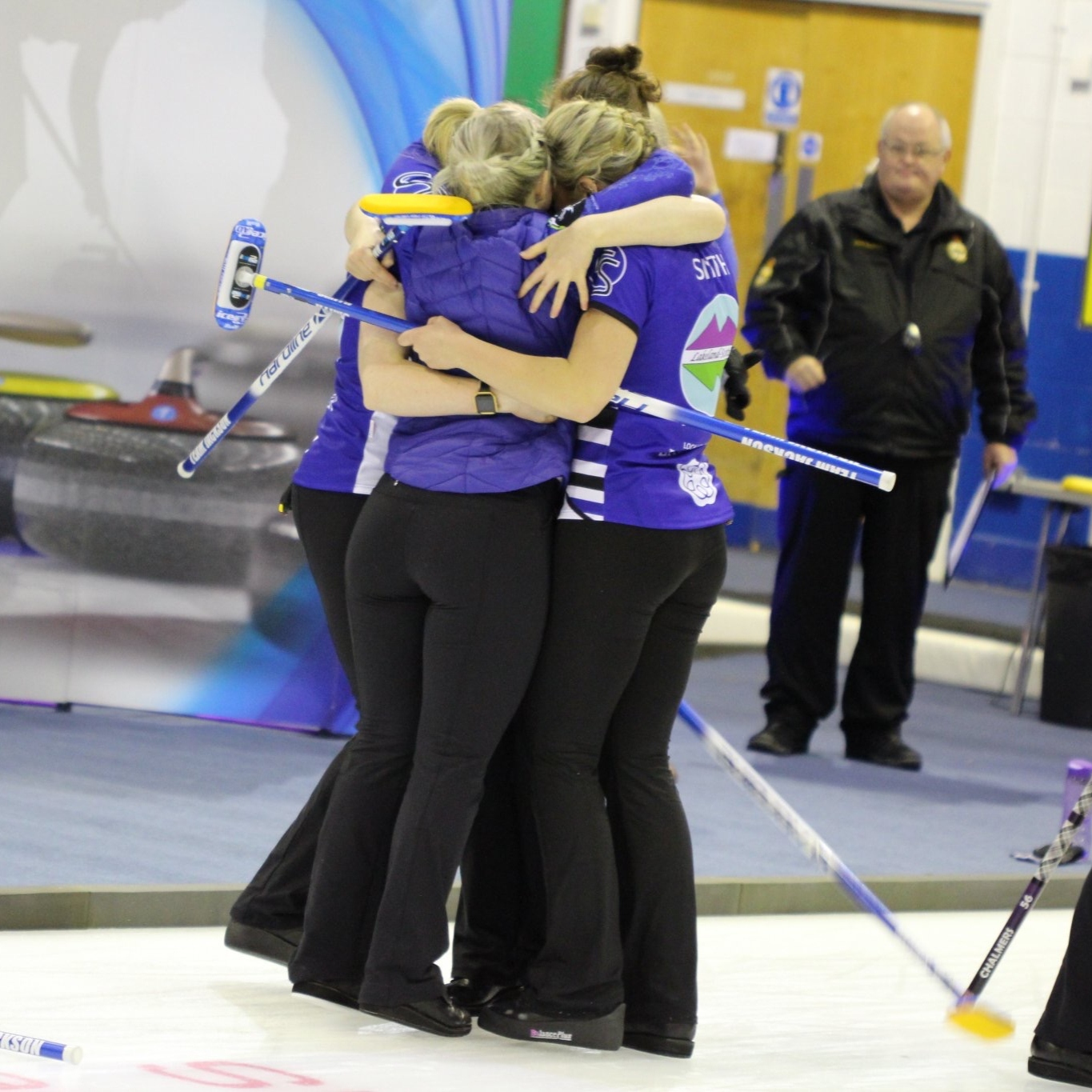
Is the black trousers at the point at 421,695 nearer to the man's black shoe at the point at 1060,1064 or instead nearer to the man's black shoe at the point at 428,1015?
the man's black shoe at the point at 428,1015

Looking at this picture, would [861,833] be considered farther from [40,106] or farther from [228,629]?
[40,106]

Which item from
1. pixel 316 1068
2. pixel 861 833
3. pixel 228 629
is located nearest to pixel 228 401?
pixel 228 629

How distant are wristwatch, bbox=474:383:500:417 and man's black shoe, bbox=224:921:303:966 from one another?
911 millimetres

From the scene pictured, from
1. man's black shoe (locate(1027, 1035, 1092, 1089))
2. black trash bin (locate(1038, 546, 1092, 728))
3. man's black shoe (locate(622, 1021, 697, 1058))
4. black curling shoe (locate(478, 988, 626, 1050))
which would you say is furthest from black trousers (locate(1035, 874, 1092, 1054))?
black trash bin (locate(1038, 546, 1092, 728))

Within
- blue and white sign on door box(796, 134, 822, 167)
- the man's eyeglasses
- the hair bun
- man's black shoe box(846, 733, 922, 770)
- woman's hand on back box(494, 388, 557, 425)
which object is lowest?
man's black shoe box(846, 733, 922, 770)

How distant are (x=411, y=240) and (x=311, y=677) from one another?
2.20m

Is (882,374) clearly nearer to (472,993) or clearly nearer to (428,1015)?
(472,993)

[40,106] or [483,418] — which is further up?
[40,106]

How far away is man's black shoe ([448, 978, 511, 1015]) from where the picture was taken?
264 centimetres

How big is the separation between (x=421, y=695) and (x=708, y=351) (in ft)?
2.04

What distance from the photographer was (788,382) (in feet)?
15.4

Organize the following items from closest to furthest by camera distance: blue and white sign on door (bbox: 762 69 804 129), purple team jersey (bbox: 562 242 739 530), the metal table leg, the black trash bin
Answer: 1. purple team jersey (bbox: 562 242 739 530)
2. the black trash bin
3. the metal table leg
4. blue and white sign on door (bbox: 762 69 804 129)

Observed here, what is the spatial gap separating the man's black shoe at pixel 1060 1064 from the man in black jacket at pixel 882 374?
2.31 metres

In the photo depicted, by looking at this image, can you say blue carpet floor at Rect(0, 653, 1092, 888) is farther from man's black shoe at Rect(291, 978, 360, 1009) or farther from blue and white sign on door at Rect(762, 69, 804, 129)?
blue and white sign on door at Rect(762, 69, 804, 129)
